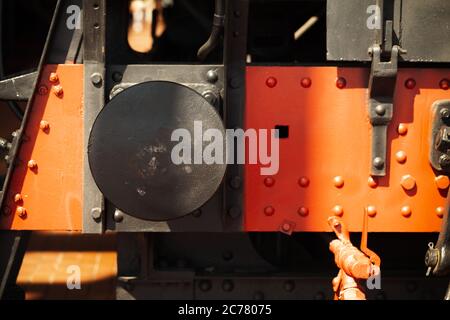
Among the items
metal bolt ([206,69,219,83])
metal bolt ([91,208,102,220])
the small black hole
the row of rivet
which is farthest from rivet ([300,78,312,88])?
metal bolt ([91,208,102,220])

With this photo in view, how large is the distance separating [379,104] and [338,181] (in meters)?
0.27

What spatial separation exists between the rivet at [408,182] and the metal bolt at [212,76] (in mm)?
656

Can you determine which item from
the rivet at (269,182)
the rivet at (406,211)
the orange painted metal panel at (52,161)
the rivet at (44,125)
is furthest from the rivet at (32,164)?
the rivet at (406,211)

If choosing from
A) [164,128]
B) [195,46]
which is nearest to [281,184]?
[164,128]

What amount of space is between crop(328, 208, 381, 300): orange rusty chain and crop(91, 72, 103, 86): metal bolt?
2.70 feet

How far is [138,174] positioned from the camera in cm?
186

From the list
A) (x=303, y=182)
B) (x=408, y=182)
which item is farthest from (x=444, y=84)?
(x=303, y=182)

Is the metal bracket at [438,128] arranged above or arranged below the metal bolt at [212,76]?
below

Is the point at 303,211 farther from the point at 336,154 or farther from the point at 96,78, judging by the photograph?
the point at 96,78

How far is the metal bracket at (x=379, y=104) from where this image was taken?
193 centimetres

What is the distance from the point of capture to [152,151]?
1.85 metres

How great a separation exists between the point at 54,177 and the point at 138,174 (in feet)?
1.13

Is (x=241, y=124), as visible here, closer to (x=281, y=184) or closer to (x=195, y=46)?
(x=281, y=184)

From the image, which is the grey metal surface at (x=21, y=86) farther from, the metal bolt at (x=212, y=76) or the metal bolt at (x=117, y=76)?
the metal bolt at (x=212, y=76)
